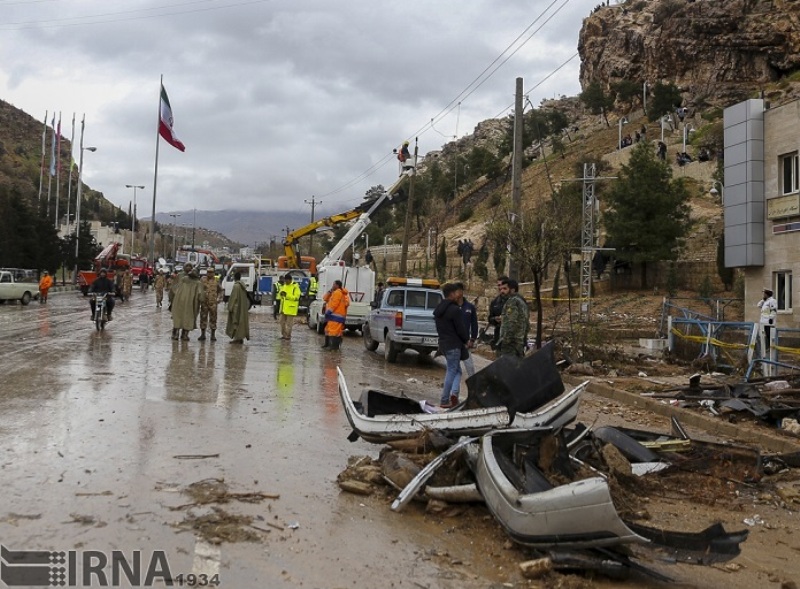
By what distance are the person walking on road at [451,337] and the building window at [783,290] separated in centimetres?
1644

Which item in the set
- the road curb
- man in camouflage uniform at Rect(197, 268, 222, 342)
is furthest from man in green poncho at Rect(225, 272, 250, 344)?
the road curb

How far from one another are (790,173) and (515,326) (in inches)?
661

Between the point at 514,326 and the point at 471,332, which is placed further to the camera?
the point at 471,332

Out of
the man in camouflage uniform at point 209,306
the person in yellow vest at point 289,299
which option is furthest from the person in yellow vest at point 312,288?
the man in camouflage uniform at point 209,306

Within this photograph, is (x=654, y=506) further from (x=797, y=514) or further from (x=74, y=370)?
(x=74, y=370)

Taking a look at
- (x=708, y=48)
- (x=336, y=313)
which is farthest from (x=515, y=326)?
(x=708, y=48)

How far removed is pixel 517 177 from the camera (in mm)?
20438

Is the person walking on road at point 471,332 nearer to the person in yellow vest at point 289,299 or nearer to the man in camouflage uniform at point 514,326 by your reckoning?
the man in camouflage uniform at point 514,326

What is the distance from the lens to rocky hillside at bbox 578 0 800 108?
8162cm

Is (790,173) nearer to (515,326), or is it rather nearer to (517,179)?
(517,179)

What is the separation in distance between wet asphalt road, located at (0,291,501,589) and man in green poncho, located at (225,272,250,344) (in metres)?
4.68

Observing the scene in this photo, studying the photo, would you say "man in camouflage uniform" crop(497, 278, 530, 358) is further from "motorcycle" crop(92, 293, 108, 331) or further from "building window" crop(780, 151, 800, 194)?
"building window" crop(780, 151, 800, 194)

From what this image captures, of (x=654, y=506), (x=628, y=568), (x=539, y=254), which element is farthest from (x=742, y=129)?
(x=628, y=568)

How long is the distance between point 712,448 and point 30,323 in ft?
66.4
